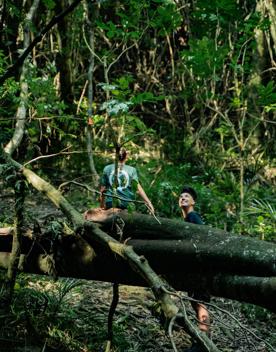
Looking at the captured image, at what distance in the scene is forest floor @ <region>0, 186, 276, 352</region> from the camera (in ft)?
16.1

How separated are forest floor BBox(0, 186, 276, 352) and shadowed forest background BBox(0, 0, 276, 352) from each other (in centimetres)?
3

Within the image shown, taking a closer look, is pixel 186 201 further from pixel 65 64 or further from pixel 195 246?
pixel 65 64

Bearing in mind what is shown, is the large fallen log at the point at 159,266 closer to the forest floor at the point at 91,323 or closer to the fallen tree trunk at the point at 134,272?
the fallen tree trunk at the point at 134,272

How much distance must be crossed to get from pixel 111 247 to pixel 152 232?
0.47 m

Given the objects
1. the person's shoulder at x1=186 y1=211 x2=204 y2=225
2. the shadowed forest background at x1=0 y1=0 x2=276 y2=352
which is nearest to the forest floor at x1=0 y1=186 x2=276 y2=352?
the shadowed forest background at x1=0 y1=0 x2=276 y2=352

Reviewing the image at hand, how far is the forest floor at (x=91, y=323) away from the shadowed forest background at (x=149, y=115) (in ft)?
0.09

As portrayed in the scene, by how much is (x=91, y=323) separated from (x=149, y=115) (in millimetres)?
9755

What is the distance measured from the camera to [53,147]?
1199 cm

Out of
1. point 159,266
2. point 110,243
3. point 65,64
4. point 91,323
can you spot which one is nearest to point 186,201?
point 91,323

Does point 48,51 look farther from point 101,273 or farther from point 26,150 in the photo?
point 101,273

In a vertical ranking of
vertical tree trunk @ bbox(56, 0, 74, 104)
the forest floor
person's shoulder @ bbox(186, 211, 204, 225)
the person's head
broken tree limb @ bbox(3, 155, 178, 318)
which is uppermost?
vertical tree trunk @ bbox(56, 0, 74, 104)

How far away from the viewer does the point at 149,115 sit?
14.9m

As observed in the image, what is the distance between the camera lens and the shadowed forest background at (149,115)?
22.5 ft

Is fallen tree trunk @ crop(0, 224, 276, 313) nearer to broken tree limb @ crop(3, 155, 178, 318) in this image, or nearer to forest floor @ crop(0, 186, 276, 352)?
broken tree limb @ crop(3, 155, 178, 318)
